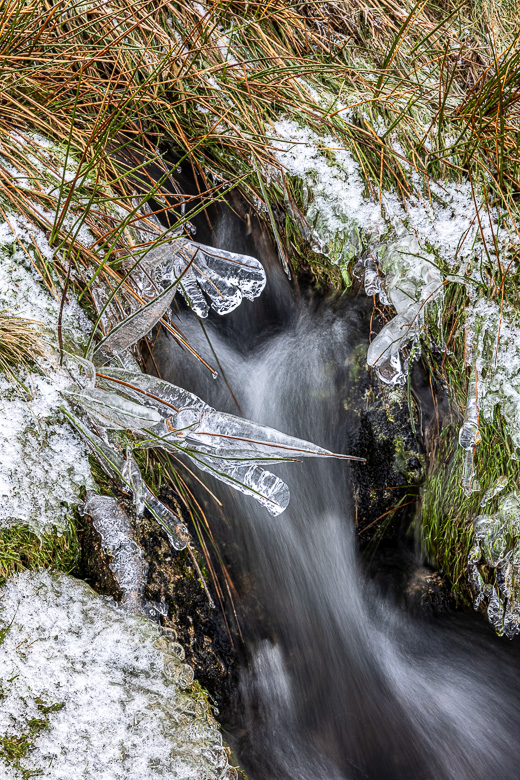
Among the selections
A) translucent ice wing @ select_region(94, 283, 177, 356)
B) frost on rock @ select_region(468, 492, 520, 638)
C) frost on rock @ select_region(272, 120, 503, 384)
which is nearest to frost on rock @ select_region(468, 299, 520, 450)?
frost on rock @ select_region(272, 120, 503, 384)

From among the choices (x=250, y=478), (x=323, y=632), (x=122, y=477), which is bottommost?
(x=323, y=632)

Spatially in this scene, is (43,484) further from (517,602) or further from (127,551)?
(517,602)

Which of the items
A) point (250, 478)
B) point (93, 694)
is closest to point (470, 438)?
point (250, 478)

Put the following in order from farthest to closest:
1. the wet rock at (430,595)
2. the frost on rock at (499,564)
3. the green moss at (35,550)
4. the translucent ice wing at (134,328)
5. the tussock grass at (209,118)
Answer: the wet rock at (430,595)
the frost on rock at (499,564)
the tussock grass at (209,118)
the translucent ice wing at (134,328)
the green moss at (35,550)

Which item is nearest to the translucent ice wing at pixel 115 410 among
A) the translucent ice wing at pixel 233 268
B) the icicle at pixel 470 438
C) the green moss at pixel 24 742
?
the translucent ice wing at pixel 233 268

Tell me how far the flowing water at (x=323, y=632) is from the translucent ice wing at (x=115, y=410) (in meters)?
0.51

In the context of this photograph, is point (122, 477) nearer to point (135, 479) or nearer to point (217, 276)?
point (135, 479)

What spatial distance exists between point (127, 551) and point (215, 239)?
1584 mm

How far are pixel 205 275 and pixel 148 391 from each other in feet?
2.26

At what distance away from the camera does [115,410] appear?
5.94 ft

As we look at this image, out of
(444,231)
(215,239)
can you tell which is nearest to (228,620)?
(215,239)

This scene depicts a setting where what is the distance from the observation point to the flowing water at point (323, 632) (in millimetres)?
2139

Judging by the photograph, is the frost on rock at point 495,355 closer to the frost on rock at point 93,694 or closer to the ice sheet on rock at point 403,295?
the ice sheet on rock at point 403,295

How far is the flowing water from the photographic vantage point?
2.14 metres
